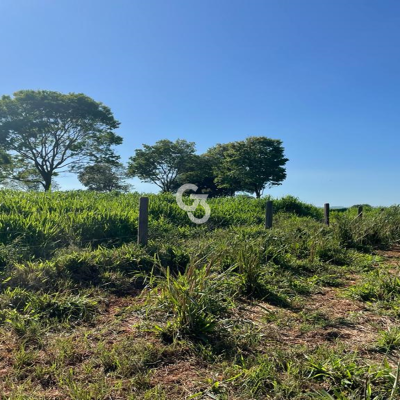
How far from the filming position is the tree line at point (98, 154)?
2238cm

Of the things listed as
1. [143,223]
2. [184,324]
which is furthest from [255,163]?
[184,324]

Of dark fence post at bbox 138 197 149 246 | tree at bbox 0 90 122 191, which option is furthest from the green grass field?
tree at bbox 0 90 122 191

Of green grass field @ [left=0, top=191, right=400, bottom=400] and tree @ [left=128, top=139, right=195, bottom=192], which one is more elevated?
tree @ [left=128, top=139, right=195, bottom=192]

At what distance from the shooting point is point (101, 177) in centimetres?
3022

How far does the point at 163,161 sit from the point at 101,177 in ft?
20.3

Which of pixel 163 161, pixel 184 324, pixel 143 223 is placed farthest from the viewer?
pixel 163 161

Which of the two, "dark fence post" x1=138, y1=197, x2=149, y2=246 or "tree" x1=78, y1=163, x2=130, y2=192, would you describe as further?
"tree" x1=78, y1=163, x2=130, y2=192

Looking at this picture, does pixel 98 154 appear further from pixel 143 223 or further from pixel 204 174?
pixel 143 223

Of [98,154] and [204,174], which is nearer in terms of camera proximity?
[98,154]

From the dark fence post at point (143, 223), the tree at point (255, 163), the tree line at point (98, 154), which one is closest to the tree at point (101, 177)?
the tree line at point (98, 154)

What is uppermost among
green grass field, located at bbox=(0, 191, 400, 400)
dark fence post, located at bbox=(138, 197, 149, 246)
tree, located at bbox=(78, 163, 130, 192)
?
tree, located at bbox=(78, 163, 130, 192)

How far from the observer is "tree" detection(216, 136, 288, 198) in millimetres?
30859

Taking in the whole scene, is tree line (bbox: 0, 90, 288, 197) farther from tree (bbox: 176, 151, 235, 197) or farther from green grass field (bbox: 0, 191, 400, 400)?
green grass field (bbox: 0, 191, 400, 400)

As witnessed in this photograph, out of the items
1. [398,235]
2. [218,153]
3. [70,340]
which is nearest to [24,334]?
[70,340]
